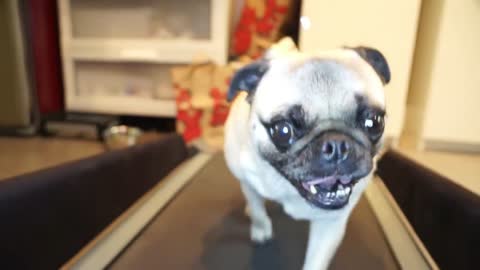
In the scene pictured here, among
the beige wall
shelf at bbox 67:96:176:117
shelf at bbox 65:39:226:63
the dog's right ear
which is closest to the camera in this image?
the dog's right ear

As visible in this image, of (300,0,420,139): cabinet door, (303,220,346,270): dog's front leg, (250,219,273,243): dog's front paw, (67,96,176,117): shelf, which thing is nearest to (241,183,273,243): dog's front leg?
(250,219,273,243): dog's front paw

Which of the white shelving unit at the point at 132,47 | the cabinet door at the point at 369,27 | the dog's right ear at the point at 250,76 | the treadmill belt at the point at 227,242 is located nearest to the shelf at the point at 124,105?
the white shelving unit at the point at 132,47

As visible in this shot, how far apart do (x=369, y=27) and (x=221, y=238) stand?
977 millimetres

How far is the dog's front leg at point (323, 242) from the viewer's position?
56 cm

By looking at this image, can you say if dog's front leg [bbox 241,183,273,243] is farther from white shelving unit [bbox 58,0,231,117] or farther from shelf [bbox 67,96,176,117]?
shelf [bbox 67,96,176,117]


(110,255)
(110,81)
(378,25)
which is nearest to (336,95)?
(110,255)

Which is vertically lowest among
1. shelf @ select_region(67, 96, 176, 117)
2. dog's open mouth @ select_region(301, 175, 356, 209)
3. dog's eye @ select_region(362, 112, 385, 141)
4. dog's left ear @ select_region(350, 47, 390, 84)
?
shelf @ select_region(67, 96, 176, 117)

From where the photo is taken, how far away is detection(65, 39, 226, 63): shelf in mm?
1592

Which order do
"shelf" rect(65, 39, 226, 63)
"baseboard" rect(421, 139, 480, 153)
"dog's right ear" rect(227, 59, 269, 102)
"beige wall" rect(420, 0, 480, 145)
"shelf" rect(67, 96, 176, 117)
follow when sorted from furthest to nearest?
"shelf" rect(67, 96, 176, 117)
"shelf" rect(65, 39, 226, 63)
"baseboard" rect(421, 139, 480, 153)
"beige wall" rect(420, 0, 480, 145)
"dog's right ear" rect(227, 59, 269, 102)

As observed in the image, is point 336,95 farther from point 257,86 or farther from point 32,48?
point 32,48

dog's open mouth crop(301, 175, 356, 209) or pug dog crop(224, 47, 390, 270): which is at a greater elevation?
pug dog crop(224, 47, 390, 270)

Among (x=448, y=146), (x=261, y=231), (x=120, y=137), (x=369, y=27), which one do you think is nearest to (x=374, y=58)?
(x=261, y=231)

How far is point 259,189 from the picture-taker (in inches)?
23.0

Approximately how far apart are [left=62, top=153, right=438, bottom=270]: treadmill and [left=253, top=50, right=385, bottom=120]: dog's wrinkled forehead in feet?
1.04
